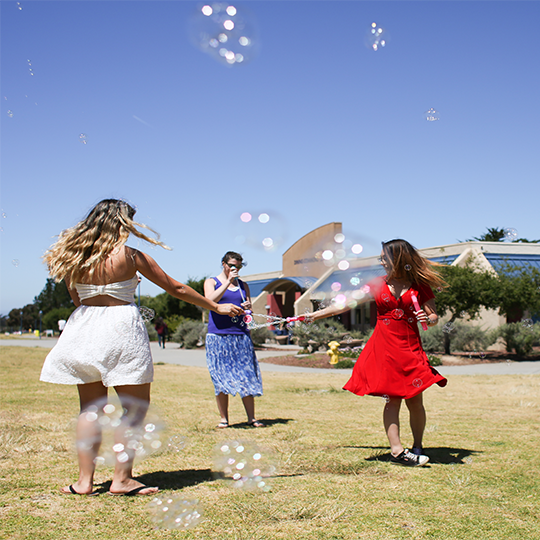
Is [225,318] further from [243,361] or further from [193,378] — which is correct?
[193,378]

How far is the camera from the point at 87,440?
3.27m

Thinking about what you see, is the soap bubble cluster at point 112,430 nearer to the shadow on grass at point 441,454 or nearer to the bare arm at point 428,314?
the shadow on grass at point 441,454

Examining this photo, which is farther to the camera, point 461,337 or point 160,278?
point 461,337

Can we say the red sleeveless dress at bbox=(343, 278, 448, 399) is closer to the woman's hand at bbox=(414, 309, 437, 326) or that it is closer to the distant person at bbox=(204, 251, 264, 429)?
the woman's hand at bbox=(414, 309, 437, 326)

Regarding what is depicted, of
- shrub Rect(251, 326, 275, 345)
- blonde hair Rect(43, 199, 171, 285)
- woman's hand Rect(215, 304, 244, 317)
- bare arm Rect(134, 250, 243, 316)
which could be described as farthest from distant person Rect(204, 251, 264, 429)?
shrub Rect(251, 326, 275, 345)

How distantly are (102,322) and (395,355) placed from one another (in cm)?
215

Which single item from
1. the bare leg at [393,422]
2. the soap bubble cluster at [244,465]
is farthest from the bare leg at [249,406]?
the bare leg at [393,422]

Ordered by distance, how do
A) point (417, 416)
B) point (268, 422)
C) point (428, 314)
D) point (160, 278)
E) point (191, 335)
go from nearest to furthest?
point (160, 278), point (428, 314), point (417, 416), point (268, 422), point (191, 335)

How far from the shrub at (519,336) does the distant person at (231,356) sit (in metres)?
15.1

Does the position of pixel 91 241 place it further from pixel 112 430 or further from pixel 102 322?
pixel 112 430

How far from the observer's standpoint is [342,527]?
9.23ft

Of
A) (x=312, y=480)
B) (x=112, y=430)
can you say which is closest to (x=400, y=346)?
(x=312, y=480)

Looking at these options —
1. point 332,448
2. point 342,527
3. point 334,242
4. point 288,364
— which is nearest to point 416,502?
point 342,527

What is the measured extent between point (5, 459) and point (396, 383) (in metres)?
2.96
